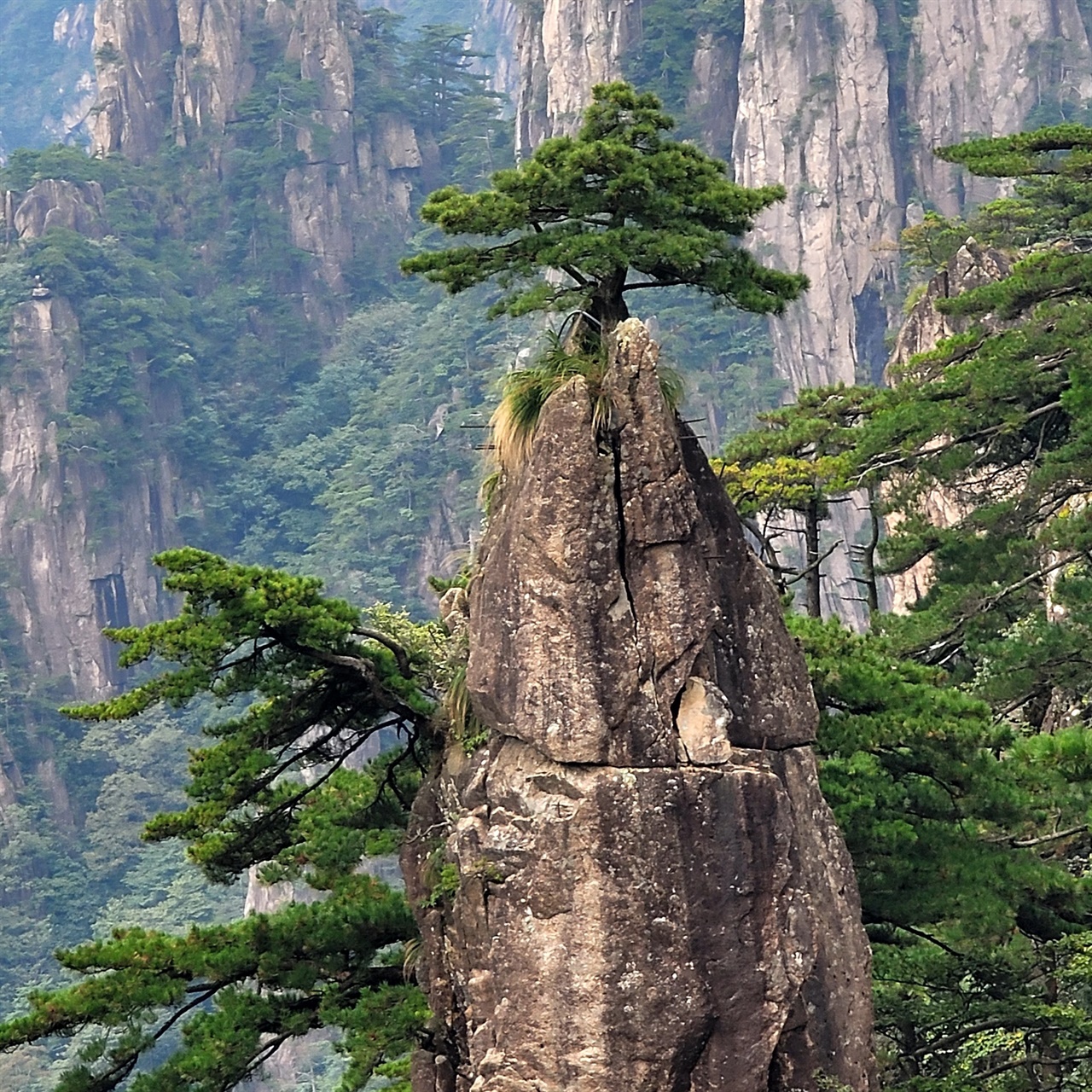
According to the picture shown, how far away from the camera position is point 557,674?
26.4 feet

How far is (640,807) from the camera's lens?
7.88 m

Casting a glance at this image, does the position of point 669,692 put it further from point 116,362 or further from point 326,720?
point 116,362

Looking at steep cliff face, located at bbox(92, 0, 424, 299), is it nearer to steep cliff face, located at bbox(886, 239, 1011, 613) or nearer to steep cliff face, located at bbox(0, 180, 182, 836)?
steep cliff face, located at bbox(0, 180, 182, 836)

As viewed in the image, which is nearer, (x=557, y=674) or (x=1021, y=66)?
(x=557, y=674)

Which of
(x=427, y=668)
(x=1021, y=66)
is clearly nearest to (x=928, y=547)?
(x=427, y=668)

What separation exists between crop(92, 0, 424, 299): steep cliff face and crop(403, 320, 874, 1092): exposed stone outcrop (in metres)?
72.8

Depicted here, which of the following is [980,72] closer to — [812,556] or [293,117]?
[293,117]

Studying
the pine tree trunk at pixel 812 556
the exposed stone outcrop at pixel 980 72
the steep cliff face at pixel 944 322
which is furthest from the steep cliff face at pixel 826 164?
the pine tree trunk at pixel 812 556

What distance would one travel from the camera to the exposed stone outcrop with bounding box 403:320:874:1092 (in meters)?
7.86

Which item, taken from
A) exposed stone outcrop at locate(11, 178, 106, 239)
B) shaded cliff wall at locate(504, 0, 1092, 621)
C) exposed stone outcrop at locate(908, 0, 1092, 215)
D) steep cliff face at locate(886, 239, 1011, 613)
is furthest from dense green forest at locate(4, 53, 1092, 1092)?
exposed stone outcrop at locate(11, 178, 106, 239)

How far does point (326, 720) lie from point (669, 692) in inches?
88.3

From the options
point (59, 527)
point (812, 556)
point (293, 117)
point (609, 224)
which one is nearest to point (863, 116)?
point (293, 117)

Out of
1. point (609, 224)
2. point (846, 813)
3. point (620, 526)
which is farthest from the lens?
point (846, 813)

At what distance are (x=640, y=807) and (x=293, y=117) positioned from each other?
73906 mm
